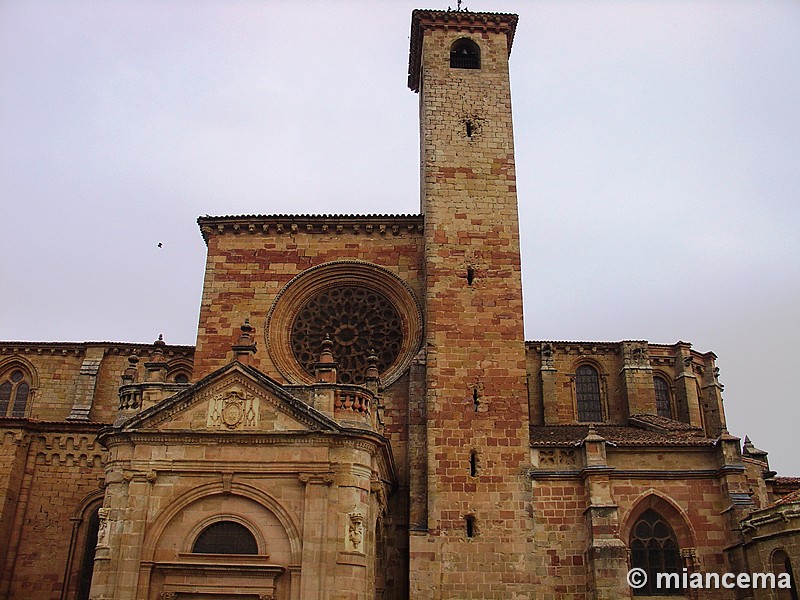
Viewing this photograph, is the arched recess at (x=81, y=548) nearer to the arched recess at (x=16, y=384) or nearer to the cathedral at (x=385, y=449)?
the cathedral at (x=385, y=449)

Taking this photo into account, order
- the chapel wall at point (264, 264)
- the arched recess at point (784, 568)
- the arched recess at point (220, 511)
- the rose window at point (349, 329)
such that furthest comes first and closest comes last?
1. the rose window at point (349, 329)
2. the chapel wall at point (264, 264)
3. the arched recess at point (784, 568)
4. the arched recess at point (220, 511)

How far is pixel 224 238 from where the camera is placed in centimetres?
2503

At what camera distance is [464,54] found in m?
27.9

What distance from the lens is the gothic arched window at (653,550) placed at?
20078 millimetres

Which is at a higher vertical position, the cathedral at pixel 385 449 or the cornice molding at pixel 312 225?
the cornice molding at pixel 312 225

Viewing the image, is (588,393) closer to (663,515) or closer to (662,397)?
(662,397)

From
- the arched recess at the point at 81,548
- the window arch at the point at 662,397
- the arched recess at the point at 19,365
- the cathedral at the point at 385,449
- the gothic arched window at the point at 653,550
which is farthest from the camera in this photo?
the window arch at the point at 662,397

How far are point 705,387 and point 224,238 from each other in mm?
21433

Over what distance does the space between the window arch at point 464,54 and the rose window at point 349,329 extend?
9.08 meters

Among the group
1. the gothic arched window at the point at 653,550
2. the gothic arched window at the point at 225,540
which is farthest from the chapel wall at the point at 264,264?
the gothic arched window at the point at 653,550

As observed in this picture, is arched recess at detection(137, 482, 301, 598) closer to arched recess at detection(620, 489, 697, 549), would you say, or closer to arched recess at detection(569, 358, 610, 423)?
arched recess at detection(620, 489, 697, 549)

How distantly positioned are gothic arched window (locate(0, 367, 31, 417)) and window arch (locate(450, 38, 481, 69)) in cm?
2065

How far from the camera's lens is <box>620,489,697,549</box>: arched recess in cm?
2047

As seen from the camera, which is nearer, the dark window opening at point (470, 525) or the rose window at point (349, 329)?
the dark window opening at point (470, 525)
